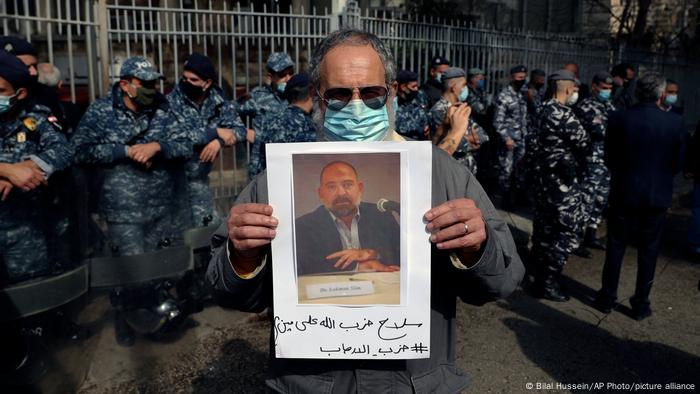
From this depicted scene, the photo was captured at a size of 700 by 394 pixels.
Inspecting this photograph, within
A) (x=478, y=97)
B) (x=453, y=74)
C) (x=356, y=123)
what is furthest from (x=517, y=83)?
(x=356, y=123)

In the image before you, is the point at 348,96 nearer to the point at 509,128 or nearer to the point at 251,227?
the point at 251,227

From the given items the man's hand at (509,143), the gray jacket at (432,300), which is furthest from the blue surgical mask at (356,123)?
the man's hand at (509,143)

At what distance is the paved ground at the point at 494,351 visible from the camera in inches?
159

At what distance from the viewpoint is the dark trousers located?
5.36 m

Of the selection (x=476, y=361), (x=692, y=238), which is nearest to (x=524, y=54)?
(x=692, y=238)

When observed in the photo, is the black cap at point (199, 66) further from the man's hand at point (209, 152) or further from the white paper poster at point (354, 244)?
the white paper poster at point (354, 244)

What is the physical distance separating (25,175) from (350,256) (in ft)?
9.40

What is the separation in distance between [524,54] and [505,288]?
10.8 meters

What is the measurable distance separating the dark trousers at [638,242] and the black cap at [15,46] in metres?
5.15

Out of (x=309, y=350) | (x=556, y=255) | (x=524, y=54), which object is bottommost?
(x=556, y=255)

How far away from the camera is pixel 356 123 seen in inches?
70.4

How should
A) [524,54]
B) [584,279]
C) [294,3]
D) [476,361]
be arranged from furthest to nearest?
[524,54], [294,3], [584,279], [476,361]

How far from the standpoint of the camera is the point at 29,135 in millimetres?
3984

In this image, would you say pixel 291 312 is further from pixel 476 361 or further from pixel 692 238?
pixel 692 238
